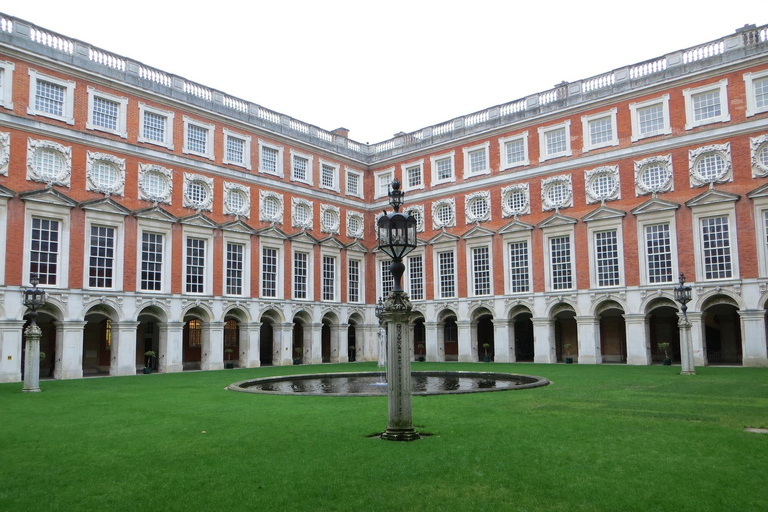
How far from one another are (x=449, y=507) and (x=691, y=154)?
1214 inches

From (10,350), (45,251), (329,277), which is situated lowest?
(10,350)

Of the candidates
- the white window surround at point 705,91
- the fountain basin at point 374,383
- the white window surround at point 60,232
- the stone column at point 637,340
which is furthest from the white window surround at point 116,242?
the white window surround at point 705,91

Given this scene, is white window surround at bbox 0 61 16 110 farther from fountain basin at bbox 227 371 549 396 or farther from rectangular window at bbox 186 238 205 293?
fountain basin at bbox 227 371 549 396

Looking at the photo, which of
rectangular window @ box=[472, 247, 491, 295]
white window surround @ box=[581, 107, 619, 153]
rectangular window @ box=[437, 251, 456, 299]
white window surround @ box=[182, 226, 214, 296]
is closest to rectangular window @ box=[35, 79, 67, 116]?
white window surround @ box=[182, 226, 214, 296]

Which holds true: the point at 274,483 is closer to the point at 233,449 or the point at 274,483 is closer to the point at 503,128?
the point at 233,449

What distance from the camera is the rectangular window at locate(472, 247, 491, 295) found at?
3978cm

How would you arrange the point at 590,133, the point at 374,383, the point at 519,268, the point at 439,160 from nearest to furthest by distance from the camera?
the point at 374,383, the point at 590,133, the point at 519,268, the point at 439,160

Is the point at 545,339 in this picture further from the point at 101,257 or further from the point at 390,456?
the point at 390,456

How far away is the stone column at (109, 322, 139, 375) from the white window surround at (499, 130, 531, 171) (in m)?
24.0

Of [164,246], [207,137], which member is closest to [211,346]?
[164,246]

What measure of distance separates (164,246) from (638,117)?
27.2 meters

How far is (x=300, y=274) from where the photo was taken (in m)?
40.5

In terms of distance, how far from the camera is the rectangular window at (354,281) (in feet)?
145

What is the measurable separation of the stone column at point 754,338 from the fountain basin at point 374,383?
14.3 meters
